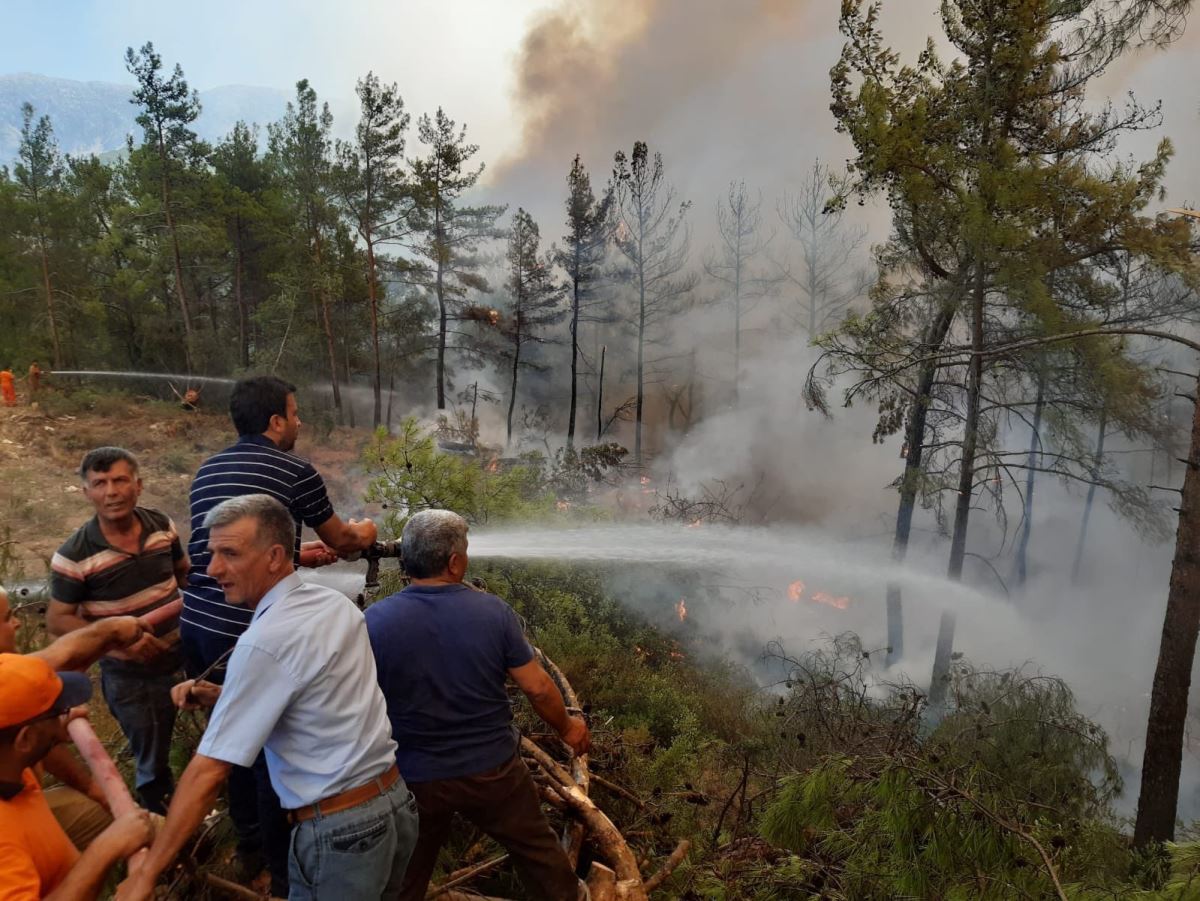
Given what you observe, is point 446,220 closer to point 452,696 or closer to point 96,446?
point 96,446

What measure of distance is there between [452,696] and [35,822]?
1209 mm

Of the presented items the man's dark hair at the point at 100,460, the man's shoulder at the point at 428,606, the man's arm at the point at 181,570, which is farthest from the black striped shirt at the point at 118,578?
the man's shoulder at the point at 428,606

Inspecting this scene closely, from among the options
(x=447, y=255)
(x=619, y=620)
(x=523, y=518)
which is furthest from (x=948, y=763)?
(x=447, y=255)

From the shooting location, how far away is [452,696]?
2547 mm

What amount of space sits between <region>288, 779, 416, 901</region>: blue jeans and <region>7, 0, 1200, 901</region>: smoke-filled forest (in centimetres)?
45

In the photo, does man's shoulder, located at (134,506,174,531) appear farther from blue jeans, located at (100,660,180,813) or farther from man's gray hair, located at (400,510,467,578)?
man's gray hair, located at (400,510,467,578)

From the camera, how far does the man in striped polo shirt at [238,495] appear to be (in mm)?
2713

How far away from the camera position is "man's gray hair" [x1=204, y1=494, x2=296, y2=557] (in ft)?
6.69

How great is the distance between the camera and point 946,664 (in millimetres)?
12359

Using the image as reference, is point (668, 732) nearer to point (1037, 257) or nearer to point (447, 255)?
point (1037, 257)

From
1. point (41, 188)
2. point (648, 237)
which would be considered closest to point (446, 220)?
point (648, 237)

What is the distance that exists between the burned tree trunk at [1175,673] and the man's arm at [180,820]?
24.5 feet

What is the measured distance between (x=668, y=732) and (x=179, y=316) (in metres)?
25.3

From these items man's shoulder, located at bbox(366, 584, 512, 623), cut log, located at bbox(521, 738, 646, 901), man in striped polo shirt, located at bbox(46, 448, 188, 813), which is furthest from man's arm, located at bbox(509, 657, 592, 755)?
man in striped polo shirt, located at bbox(46, 448, 188, 813)
